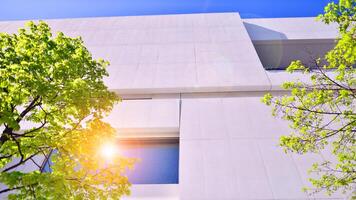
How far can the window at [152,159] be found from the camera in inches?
304

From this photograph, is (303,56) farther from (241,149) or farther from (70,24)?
(70,24)

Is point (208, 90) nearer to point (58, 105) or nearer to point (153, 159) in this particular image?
point (153, 159)

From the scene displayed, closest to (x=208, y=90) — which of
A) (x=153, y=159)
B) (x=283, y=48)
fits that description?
(x=153, y=159)

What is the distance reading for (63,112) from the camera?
523cm

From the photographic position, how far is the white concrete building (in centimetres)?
694

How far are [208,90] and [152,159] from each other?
4.14 metres

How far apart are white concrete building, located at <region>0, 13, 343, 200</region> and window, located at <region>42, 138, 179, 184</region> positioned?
0.82ft

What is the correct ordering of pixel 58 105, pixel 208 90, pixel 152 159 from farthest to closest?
pixel 208 90 → pixel 152 159 → pixel 58 105

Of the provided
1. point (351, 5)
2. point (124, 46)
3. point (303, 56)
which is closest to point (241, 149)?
point (351, 5)

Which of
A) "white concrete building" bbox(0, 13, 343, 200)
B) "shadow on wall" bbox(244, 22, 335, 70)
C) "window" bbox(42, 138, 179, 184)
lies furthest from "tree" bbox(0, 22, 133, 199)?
"shadow on wall" bbox(244, 22, 335, 70)

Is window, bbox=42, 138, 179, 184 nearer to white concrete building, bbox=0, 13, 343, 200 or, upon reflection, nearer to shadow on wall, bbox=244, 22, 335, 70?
white concrete building, bbox=0, 13, 343, 200

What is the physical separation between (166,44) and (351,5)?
11.2m

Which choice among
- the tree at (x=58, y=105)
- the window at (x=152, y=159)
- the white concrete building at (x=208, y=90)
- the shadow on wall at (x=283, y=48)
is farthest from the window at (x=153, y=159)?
the shadow on wall at (x=283, y=48)

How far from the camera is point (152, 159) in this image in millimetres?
8289
